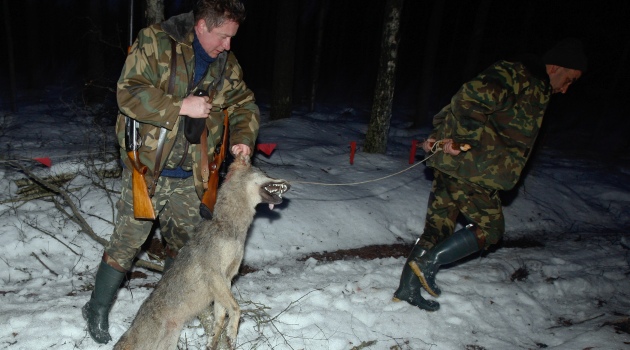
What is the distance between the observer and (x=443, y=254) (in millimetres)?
4289

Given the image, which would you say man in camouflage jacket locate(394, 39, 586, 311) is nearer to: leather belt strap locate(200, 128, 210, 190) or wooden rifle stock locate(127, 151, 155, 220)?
leather belt strap locate(200, 128, 210, 190)

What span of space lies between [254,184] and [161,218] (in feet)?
3.47

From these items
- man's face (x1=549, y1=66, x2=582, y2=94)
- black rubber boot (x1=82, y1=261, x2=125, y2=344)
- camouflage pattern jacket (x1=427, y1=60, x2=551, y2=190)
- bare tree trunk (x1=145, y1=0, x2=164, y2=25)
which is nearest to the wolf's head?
black rubber boot (x1=82, y1=261, x2=125, y2=344)

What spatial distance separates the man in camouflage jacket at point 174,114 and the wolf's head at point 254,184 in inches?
6.1

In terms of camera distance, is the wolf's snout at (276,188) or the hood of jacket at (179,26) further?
the wolf's snout at (276,188)

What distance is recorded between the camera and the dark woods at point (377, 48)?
1730 cm

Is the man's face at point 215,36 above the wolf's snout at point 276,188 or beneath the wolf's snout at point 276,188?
above

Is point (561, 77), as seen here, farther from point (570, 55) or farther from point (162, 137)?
point (162, 137)

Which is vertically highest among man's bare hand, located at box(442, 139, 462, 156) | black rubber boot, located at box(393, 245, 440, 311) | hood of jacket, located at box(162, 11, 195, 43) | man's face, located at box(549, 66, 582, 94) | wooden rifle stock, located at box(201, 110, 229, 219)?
hood of jacket, located at box(162, 11, 195, 43)

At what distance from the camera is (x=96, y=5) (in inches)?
548

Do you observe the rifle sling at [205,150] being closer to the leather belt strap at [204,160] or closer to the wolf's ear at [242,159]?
the leather belt strap at [204,160]

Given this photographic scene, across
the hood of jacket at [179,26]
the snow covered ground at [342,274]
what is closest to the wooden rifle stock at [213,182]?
the hood of jacket at [179,26]

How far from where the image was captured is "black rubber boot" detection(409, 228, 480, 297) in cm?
427

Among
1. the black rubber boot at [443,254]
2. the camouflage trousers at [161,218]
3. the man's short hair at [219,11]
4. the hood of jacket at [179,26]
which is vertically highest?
the man's short hair at [219,11]
